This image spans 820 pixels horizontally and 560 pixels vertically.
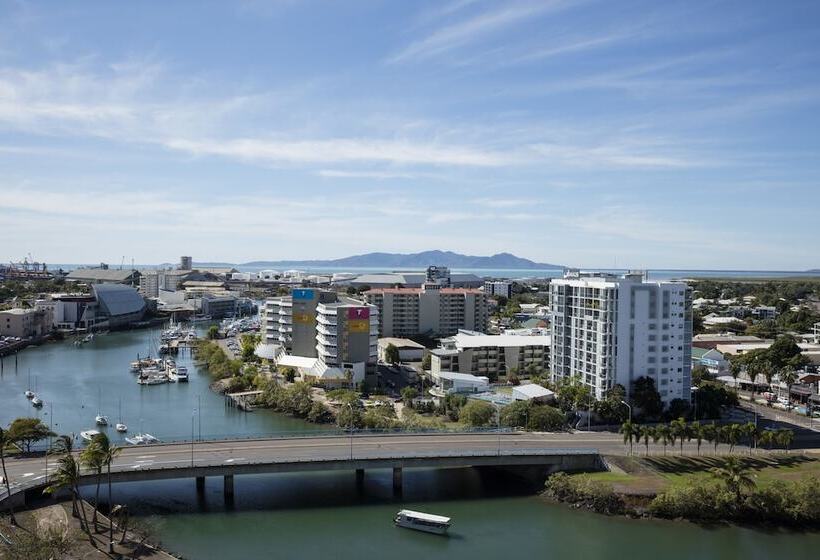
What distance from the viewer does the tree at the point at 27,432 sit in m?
22.4

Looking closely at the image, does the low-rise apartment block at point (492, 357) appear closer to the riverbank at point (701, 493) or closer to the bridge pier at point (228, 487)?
the riverbank at point (701, 493)

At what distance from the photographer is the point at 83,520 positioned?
17172mm

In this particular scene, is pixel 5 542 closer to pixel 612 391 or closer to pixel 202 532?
pixel 202 532

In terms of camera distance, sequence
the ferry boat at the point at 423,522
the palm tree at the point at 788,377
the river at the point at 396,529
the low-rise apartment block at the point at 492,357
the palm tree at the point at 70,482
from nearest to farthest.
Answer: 1. the palm tree at the point at 70,482
2. the river at the point at 396,529
3. the ferry boat at the point at 423,522
4. the palm tree at the point at 788,377
5. the low-rise apartment block at the point at 492,357

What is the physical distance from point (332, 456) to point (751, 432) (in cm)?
1450

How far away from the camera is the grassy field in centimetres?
2077

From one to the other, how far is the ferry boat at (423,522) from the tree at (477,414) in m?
8.40

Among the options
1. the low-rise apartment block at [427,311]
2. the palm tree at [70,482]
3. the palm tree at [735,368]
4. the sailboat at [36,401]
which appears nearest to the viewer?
the palm tree at [70,482]

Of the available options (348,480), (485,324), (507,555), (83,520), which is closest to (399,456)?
(348,480)

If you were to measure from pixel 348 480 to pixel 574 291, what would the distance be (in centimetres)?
1533

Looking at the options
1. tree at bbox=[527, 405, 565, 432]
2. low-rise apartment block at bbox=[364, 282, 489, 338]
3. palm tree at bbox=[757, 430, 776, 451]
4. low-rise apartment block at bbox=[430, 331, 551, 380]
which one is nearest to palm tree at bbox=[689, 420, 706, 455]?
palm tree at bbox=[757, 430, 776, 451]

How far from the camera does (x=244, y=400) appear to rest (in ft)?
114

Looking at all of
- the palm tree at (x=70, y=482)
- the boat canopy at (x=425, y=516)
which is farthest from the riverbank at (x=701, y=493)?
the palm tree at (x=70, y=482)

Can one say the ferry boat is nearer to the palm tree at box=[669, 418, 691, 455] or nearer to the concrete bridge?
the concrete bridge
